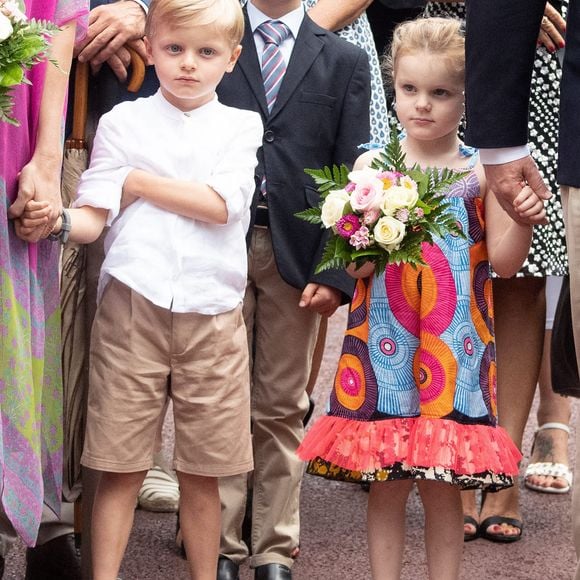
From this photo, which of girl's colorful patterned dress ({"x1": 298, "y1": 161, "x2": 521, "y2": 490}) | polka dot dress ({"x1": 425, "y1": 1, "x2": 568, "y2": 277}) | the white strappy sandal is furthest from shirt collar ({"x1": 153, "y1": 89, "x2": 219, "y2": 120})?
the white strappy sandal

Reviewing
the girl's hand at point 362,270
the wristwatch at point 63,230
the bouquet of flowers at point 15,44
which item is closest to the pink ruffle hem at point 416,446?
the girl's hand at point 362,270

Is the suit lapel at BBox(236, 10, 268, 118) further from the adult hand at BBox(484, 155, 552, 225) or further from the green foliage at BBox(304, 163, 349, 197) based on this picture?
the adult hand at BBox(484, 155, 552, 225)

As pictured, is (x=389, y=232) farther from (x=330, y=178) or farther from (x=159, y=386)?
(x=159, y=386)

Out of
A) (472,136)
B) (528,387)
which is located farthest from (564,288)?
(472,136)

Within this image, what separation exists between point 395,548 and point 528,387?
1.29 m

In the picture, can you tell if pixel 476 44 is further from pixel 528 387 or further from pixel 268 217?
pixel 528 387

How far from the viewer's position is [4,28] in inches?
116

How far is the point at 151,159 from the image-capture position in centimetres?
376

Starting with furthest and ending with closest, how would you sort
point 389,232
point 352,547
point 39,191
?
point 352,547, point 389,232, point 39,191

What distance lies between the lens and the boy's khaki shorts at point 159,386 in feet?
12.2

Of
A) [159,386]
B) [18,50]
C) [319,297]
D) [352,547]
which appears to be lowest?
[352,547]

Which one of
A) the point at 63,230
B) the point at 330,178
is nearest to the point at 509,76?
the point at 330,178

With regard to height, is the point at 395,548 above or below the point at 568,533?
above

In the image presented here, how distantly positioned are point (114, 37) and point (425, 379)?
4.45 ft
